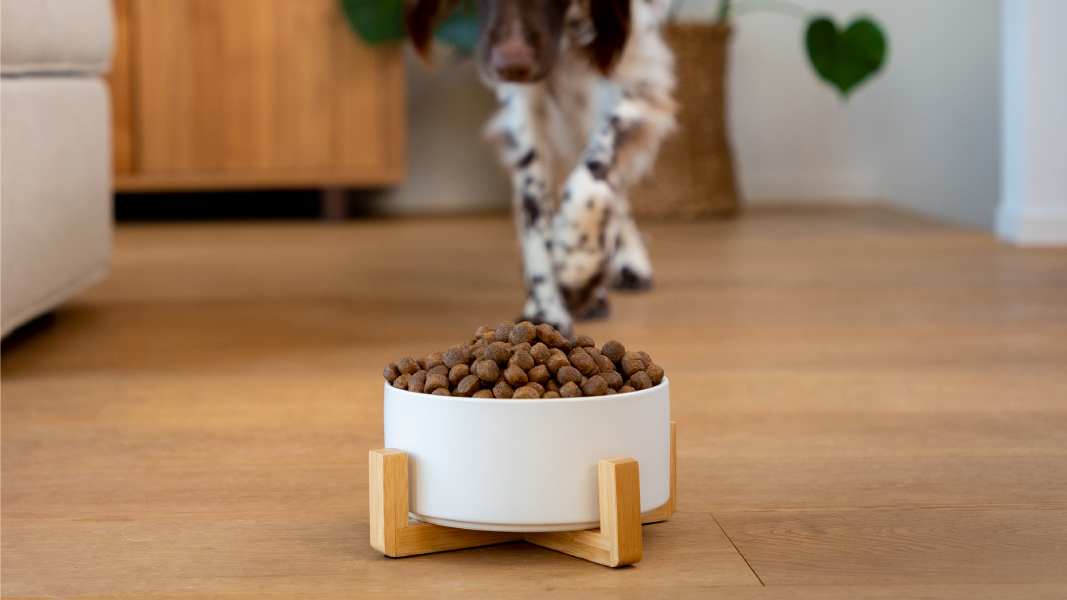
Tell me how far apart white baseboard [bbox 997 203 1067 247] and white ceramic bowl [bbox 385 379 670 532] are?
8.39 ft

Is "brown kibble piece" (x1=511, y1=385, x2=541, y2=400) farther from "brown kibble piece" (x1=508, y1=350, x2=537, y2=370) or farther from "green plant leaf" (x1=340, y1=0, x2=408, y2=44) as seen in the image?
"green plant leaf" (x1=340, y1=0, x2=408, y2=44)

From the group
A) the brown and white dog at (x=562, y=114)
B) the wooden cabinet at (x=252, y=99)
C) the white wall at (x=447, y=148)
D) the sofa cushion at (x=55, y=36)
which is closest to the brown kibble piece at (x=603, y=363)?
the brown and white dog at (x=562, y=114)

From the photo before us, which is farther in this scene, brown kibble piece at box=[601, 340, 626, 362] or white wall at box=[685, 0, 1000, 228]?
white wall at box=[685, 0, 1000, 228]

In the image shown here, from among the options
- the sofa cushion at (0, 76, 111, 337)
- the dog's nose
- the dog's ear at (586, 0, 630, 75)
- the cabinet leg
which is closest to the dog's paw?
the dog's ear at (586, 0, 630, 75)

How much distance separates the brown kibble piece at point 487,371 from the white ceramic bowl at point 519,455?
1.3 inches

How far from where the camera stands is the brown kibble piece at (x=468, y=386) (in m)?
0.81

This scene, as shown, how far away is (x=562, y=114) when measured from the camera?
7.13ft

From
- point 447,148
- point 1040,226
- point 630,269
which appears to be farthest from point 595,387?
point 447,148

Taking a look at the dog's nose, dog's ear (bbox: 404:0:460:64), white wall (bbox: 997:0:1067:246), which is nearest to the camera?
the dog's nose

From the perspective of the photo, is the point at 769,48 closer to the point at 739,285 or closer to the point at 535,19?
the point at 739,285

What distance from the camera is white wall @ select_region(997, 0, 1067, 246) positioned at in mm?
2998

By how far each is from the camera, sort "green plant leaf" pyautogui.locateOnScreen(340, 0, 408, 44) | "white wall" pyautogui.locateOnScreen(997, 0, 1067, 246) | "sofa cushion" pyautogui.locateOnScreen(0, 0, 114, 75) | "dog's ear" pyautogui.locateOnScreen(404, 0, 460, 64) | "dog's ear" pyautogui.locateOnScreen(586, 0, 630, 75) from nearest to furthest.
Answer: "sofa cushion" pyautogui.locateOnScreen(0, 0, 114, 75) → "dog's ear" pyautogui.locateOnScreen(586, 0, 630, 75) → "dog's ear" pyautogui.locateOnScreen(404, 0, 460, 64) → "white wall" pyautogui.locateOnScreen(997, 0, 1067, 246) → "green plant leaf" pyautogui.locateOnScreen(340, 0, 408, 44)

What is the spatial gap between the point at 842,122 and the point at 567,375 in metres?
3.90

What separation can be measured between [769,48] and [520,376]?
12.6ft
